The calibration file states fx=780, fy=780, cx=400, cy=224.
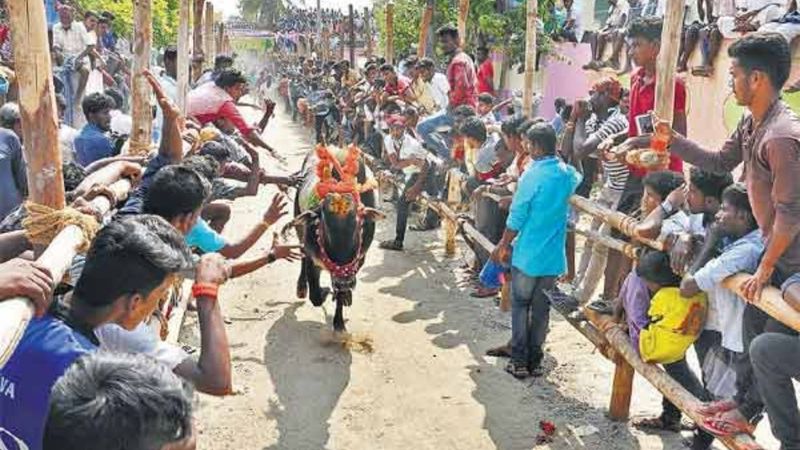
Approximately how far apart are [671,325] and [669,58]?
1670mm

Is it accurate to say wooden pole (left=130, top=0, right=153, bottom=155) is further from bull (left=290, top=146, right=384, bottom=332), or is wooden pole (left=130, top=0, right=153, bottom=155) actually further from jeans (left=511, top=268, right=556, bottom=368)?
jeans (left=511, top=268, right=556, bottom=368)

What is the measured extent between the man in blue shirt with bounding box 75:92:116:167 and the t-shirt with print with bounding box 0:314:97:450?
4.77m

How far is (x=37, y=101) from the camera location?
3352 millimetres

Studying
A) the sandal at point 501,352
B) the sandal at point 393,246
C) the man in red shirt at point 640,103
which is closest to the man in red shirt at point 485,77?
the sandal at point 393,246

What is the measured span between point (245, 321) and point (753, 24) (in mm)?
6328

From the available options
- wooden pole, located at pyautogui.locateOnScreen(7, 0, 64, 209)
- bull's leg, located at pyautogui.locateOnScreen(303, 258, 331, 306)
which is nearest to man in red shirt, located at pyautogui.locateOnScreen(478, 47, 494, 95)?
bull's leg, located at pyautogui.locateOnScreen(303, 258, 331, 306)

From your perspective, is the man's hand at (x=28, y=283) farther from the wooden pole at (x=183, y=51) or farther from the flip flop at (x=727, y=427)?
the wooden pole at (x=183, y=51)

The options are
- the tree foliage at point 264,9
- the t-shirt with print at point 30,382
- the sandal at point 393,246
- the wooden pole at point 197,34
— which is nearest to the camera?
the t-shirt with print at point 30,382

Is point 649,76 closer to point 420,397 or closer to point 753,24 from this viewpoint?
point 420,397

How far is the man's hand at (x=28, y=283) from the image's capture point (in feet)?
7.64

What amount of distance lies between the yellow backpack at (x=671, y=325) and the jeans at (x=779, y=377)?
2.62ft

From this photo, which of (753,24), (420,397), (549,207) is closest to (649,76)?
(549,207)

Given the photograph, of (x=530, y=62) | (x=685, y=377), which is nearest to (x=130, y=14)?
(x=530, y=62)

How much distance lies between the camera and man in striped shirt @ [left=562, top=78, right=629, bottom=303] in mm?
6629
